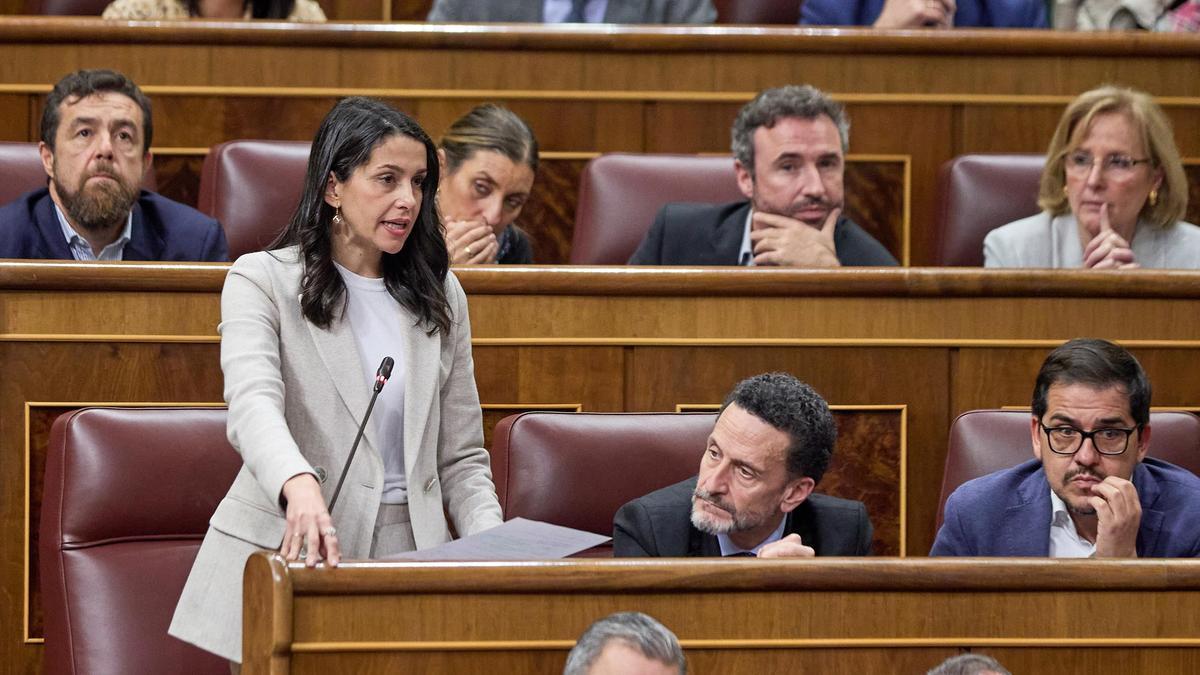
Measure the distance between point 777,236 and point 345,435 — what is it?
55 centimetres

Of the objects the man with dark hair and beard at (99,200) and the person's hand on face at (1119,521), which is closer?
the person's hand on face at (1119,521)

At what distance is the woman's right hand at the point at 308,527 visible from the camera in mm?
714

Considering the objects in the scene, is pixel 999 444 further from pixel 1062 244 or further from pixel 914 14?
pixel 914 14

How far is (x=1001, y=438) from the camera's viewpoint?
1042 mm

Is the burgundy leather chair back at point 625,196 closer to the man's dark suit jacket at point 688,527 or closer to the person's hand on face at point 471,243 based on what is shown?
the person's hand on face at point 471,243

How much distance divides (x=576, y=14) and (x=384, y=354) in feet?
2.93

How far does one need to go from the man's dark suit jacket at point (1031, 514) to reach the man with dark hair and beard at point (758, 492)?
6cm

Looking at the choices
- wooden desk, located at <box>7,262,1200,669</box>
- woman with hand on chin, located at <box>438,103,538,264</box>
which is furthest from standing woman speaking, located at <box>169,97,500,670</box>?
woman with hand on chin, located at <box>438,103,538,264</box>

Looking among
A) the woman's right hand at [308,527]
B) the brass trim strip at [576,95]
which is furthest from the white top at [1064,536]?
the brass trim strip at [576,95]

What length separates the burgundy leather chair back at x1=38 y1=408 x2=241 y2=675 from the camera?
90 cm

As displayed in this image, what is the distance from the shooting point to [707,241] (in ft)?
4.36

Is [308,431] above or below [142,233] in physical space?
below

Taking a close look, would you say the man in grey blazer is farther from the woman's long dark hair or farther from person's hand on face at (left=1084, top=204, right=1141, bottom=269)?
the woman's long dark hair

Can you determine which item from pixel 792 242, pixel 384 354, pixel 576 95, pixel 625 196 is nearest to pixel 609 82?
pixel 576 95
